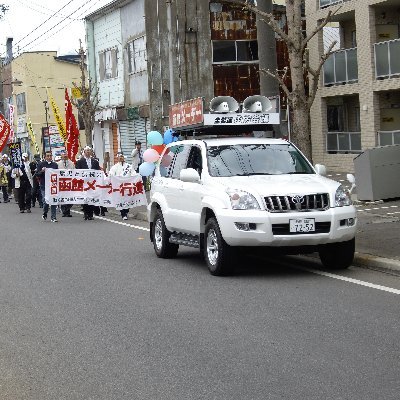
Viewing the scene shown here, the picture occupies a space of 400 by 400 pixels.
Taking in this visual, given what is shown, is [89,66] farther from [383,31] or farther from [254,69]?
[383,31]

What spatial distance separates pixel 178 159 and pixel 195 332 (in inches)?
250

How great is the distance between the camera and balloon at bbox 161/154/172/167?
15.1m

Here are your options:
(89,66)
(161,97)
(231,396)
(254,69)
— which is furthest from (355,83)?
(231,396)

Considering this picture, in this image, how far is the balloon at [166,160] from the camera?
49.5 ft

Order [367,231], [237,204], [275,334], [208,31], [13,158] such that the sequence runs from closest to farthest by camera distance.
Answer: [275,334] < [237,204] < [367,231] < [13,158] < [208,31]

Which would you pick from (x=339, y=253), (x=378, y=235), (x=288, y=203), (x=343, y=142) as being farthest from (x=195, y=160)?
(x=343, y=142)

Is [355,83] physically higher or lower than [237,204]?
higher

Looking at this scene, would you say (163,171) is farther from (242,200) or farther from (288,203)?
(288,203)

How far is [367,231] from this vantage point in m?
16.0

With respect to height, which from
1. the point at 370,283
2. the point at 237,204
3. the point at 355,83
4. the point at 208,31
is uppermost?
the point at 208,31

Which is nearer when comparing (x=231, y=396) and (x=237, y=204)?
(x=231, y=396)

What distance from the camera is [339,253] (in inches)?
490

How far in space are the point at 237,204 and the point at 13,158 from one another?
86.4 feet

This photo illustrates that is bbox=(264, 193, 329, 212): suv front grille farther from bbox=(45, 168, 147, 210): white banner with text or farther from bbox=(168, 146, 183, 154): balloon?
bbox=(45, 168, 147, 210): white banner with text
